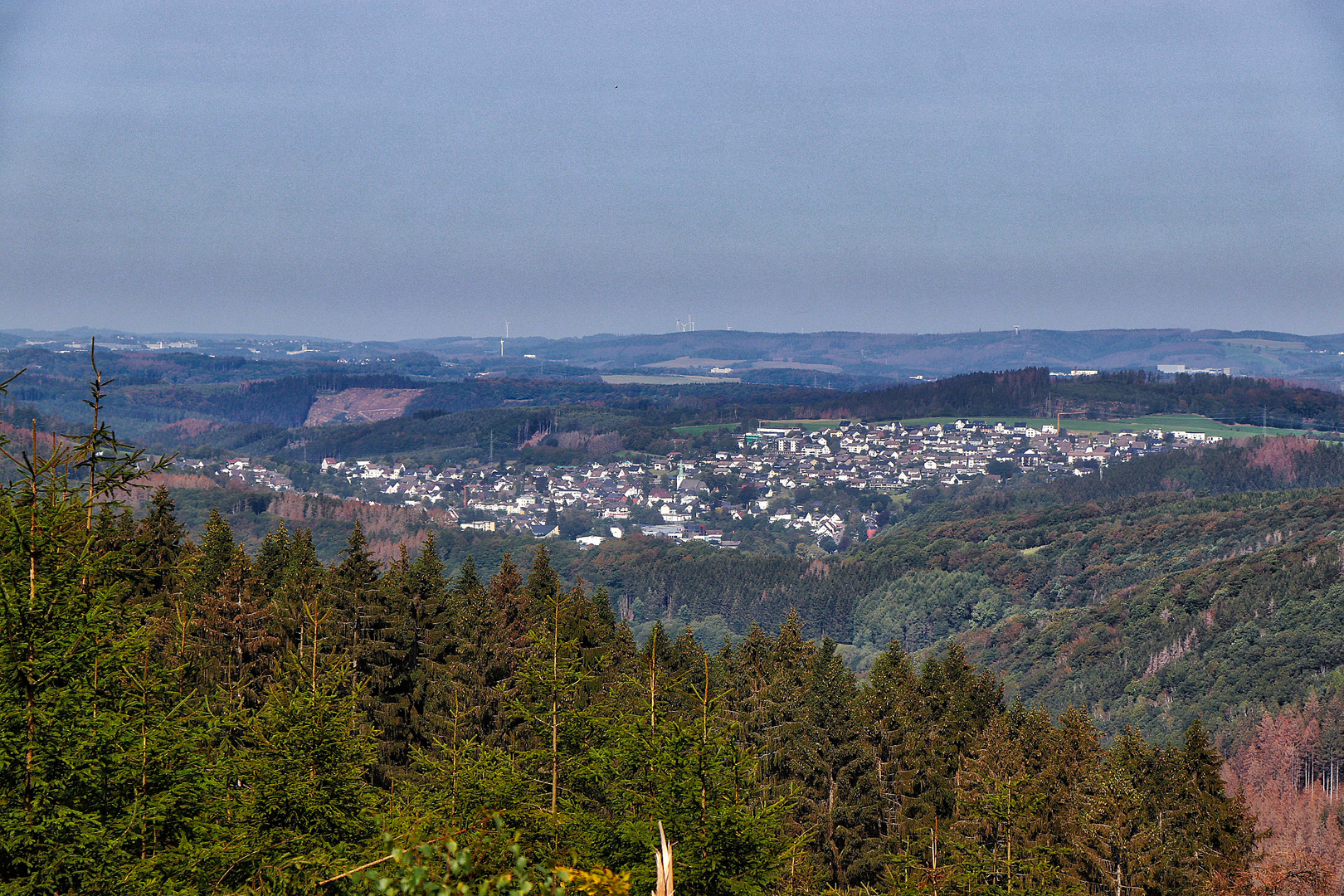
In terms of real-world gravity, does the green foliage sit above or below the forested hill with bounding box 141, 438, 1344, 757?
above

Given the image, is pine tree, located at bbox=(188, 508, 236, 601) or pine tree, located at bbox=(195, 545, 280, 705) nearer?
pine tree, located at bbox=(195, 545, 280, 705)

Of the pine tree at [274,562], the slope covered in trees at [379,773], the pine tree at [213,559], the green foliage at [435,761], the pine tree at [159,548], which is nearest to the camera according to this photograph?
the slope covered in trees at [379,773]

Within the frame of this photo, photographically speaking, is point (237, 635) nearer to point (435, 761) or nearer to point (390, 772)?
point (390, 772)

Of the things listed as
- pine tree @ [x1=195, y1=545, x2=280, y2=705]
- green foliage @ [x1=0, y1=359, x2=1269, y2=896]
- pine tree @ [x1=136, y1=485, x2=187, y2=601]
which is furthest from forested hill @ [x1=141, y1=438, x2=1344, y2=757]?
pine tree @ [x1=195, y1=545, x2=280, y2=705]

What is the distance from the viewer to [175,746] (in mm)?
11828

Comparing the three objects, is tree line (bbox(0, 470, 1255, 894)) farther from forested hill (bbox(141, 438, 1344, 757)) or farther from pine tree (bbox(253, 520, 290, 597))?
forested hill (bbox(141, 438, 1344, 757))

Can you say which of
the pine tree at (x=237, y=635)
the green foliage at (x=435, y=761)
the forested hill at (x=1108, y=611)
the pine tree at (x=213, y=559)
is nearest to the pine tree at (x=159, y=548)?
the green foliage at (x=435, y=761)

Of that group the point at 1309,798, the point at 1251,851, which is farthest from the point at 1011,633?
the point at 1251,851

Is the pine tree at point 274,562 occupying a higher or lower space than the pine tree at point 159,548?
lower

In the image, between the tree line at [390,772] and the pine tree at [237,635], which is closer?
the tree line at [390,772]

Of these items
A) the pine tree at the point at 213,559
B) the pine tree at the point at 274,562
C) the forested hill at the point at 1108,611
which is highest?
the pine tree at the point at 213,559

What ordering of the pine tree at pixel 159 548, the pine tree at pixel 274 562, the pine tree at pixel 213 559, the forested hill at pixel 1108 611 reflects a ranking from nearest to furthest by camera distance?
the pine tree at pixel 159 548, the pine tree at pixel 213 559, the pine tree at pixel 274 562, the forested hill at pixel 1108 611

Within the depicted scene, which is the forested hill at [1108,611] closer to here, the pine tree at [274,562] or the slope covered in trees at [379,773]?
the pine tree at [274,562]

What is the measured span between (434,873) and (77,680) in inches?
192
